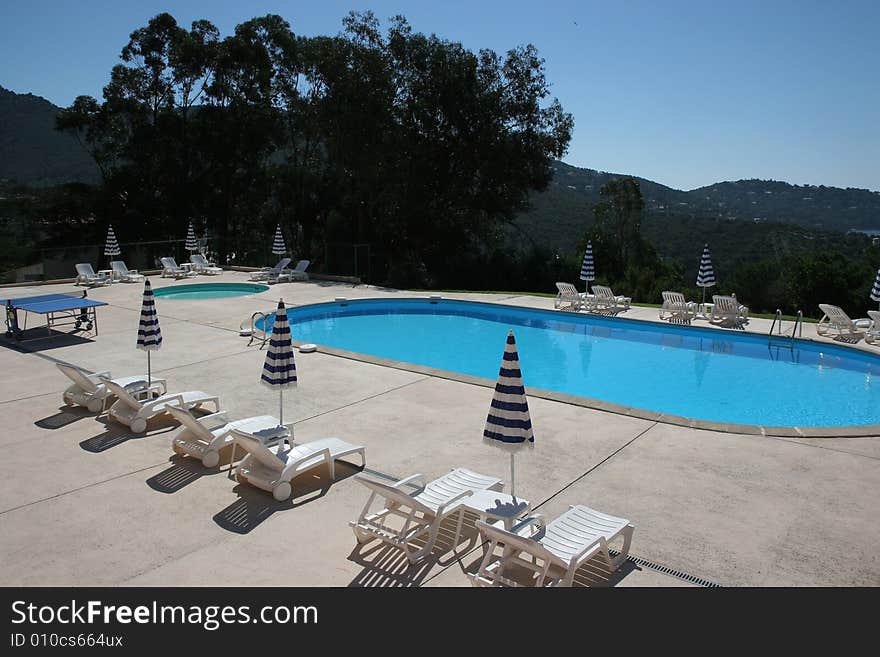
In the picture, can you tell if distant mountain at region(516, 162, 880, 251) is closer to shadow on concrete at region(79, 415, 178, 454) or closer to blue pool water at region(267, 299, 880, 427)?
blue pool water at region(267, 299, 880, 427)

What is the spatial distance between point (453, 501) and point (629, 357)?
9580 millimetres

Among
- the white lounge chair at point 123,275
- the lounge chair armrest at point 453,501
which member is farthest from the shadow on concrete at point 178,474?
the white lounge chair at point 123,275

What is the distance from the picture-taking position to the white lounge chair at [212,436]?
677 cm

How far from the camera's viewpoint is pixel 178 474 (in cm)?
664

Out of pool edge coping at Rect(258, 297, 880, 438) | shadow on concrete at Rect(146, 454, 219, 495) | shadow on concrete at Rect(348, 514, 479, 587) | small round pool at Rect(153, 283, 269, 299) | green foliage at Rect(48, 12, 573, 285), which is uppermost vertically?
green foliage at Rect(48, 12, 573, 285)

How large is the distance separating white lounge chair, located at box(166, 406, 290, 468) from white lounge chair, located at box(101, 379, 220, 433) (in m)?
0.73

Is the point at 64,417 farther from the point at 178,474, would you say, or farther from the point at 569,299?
the point at 569,299

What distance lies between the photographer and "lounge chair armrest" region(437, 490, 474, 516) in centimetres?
505

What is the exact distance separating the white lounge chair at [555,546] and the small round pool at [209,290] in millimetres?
16602

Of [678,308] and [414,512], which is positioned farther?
[678,308]

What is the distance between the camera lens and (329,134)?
78.2ft

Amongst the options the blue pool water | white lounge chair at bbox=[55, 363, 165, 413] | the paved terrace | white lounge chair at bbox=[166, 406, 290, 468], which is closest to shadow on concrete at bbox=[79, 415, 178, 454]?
the paved terrace

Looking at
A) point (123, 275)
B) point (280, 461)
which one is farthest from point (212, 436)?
point (123, 275)
